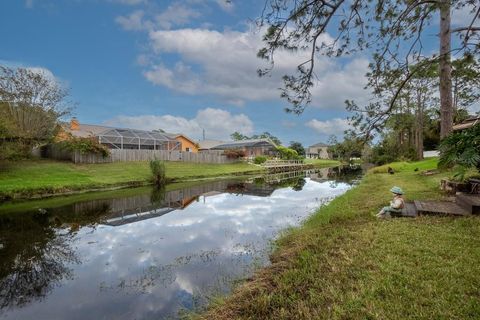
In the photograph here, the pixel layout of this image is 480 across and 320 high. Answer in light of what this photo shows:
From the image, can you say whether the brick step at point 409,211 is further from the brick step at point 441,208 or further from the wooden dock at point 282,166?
the wooden dock at point 282,166

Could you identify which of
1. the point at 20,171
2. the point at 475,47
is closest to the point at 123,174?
the point at 20,171

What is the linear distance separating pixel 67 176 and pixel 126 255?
17.6m

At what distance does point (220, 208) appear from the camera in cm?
1455

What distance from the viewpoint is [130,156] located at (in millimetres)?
32625

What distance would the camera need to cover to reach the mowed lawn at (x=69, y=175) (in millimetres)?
18703

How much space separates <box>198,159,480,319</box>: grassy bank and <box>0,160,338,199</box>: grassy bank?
701 inches

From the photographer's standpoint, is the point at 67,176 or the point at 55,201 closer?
the point at 55,201

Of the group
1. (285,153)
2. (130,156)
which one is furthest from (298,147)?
(130,156)

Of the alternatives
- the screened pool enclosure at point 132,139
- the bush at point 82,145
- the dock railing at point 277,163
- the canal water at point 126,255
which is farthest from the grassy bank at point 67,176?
the dock railing at point 277,163

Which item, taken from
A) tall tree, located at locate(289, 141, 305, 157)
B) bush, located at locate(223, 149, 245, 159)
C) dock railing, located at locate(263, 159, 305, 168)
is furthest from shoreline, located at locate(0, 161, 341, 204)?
tall tree, located at locate(289, 141, 305, 157)

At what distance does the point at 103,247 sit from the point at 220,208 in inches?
264

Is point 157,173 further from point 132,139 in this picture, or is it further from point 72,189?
point 132,139

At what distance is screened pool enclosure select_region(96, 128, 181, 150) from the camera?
1414 inches

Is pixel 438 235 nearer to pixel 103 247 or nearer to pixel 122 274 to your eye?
pixel 122 274
